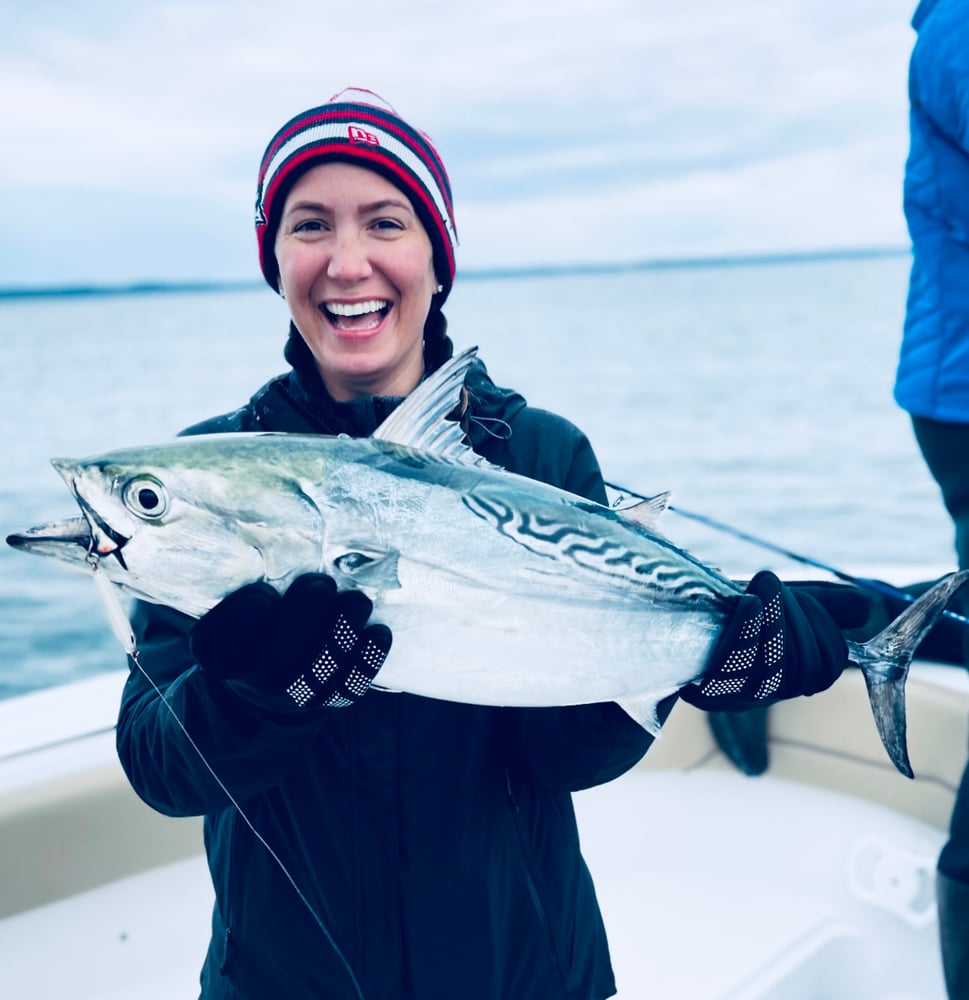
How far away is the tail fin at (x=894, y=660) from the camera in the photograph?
1738mm

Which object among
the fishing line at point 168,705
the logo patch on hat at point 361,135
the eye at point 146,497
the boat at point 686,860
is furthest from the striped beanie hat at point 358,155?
the boat at point 686,860

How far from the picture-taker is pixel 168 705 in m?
1.54

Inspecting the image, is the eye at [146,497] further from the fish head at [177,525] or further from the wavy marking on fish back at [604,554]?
the wavy marking on fish back at [604,554]

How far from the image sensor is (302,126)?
183 centimetres

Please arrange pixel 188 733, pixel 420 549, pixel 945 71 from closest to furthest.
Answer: pixel 420 549 < pixel 188 733 < pixel 945 71

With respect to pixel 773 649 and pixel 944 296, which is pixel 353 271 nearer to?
pixel 773 649

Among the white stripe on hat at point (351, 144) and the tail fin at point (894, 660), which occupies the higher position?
the white stripe on hat at point (351, 144)

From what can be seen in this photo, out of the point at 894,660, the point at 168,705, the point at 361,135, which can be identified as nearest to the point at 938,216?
the point at 894,660

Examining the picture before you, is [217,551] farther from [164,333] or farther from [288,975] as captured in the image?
[164,333]

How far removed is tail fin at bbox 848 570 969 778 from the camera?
5.70 ft

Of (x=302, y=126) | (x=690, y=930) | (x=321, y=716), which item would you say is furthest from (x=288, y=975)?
(x=690, y=930)

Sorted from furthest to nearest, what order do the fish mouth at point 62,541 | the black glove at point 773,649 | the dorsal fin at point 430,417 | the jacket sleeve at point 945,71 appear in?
the jacket sleeve at point 945,71, the black glove at point 773,649, the dorsal fin at point 430,417, the fish mouth at point 62,541

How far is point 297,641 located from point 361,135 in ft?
3.32

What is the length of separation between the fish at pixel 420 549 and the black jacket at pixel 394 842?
236 millimetres
